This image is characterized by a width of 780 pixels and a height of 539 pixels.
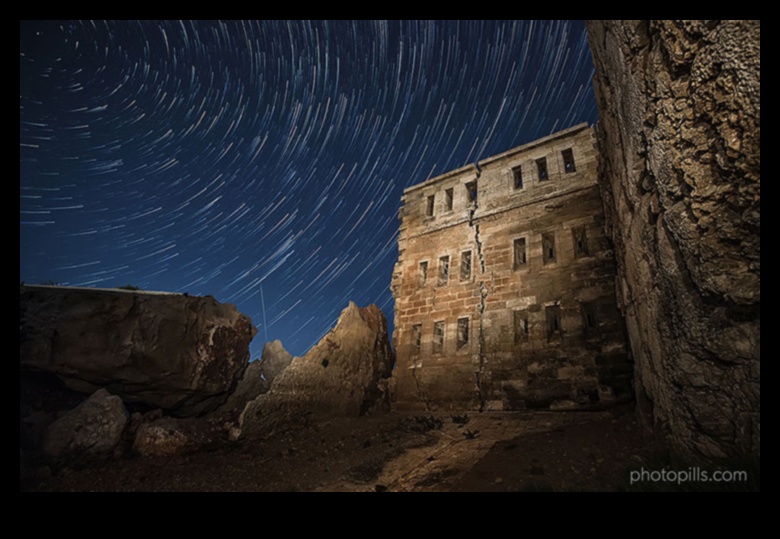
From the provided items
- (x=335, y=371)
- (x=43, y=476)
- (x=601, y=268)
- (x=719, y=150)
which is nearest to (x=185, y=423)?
(x=43, y=476)

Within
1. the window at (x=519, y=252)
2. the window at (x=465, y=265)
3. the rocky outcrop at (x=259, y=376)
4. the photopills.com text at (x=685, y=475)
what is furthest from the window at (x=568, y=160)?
the rocky outcrop at (x=259, y=376)

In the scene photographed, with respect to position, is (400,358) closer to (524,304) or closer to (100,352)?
(524,304)

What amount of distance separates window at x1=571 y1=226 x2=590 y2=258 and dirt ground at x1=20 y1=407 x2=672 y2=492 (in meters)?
5.35

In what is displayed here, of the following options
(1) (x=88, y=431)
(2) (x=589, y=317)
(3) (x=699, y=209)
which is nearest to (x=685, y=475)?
(3) (x=699, y=209)

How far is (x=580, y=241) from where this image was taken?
12.4m

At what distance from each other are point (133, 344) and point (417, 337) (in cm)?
994

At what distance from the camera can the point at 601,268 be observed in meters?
11.4

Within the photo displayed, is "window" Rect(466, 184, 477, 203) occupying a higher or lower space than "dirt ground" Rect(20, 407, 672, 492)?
higher

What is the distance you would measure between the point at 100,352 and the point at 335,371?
21.1 feet

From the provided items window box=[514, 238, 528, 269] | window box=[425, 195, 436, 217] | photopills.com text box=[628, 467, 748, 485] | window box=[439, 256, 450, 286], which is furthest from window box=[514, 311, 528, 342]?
photopills.com text box=[628, 467, 748, 485]

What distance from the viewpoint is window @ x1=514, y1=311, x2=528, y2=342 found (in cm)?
1219

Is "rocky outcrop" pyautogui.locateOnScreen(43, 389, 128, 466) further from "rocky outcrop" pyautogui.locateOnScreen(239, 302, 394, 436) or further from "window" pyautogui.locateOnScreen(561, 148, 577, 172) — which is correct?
A: "window" pyautogui.locateOnScreen(561, 148, 577, 172)

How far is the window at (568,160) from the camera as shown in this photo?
13577 mm

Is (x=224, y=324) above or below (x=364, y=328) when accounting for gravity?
above
